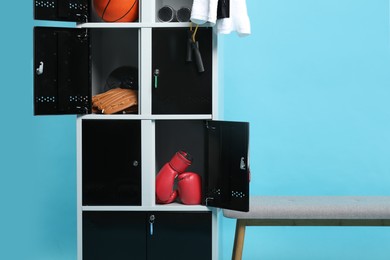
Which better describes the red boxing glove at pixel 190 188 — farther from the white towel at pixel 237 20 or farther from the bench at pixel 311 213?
the white towel at pixel 237 20

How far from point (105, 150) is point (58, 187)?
133 cm

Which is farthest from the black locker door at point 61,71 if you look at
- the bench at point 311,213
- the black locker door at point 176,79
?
the bench at point 311,213

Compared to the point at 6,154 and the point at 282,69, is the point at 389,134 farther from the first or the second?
the point at 6,154

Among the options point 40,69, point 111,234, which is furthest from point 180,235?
point 40,69

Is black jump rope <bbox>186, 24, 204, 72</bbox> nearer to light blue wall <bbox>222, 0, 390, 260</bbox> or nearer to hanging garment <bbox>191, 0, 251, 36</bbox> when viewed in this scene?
hanging garment <bbox>191, 0, 251, 36</bbox>


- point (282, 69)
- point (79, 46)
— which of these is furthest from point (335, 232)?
point (79, 46)

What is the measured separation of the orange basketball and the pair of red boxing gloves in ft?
2.63

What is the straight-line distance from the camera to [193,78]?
156 inches

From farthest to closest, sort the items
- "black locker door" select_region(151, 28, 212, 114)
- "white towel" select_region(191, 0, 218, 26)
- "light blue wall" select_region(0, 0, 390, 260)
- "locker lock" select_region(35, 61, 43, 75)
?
"light blue wall" select_region(0, 0, 390, 260) < "black locker door" select_region(151, 28, 212, 114) < "locker lock" select_region(35, 61, 43, 75) < "white towel" select_region(191, 0, 218, 26)

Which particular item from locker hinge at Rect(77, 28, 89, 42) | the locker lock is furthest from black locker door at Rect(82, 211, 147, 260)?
locker hinge at Rect(77, 28, 89, 42)

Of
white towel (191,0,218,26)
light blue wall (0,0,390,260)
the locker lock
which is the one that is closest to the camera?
white towel (191,0,218,26)

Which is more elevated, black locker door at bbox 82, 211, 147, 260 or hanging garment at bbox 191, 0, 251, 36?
hanging garment at bbox 191, 0, 251, 36

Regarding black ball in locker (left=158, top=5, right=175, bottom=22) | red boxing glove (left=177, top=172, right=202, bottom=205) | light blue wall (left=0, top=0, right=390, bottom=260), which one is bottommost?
red boxing glove (left=177, top=172, right=202, bottom=205)

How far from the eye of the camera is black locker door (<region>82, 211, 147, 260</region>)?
4.02 meters
